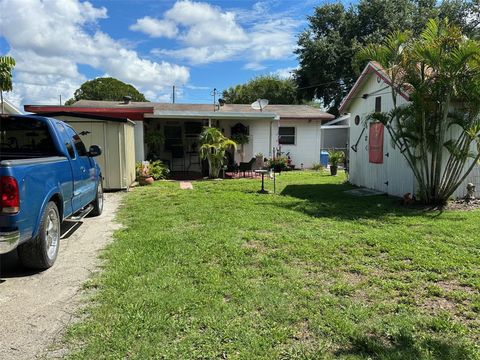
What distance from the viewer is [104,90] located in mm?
46656

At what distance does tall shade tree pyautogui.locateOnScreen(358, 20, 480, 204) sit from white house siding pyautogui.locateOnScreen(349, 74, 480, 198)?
62 cm

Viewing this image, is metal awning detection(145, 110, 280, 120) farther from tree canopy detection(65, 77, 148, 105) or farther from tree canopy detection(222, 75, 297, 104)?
tree canopy detection(65, 77, 148, 105)

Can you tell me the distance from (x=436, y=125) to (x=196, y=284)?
7.08 metres

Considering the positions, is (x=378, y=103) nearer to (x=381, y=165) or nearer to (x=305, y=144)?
(x=381, y=165)

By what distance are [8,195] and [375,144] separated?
9.96 metres

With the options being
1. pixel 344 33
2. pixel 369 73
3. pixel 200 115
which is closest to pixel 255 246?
pixel 369 73

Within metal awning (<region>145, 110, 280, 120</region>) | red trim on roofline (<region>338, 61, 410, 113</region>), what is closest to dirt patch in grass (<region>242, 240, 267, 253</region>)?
red trim on roofline (<region>338, 61, 410, 113</region>)

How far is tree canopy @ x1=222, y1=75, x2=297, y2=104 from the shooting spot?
42.2m

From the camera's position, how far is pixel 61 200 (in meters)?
5.06

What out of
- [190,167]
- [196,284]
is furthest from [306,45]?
[196,284]

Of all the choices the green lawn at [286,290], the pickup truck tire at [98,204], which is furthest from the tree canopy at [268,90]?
the green lawn at [286,290]

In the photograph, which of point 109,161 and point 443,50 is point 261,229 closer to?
point 443,50

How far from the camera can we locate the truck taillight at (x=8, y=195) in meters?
3.77

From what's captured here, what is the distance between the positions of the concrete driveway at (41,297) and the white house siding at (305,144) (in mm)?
14829
